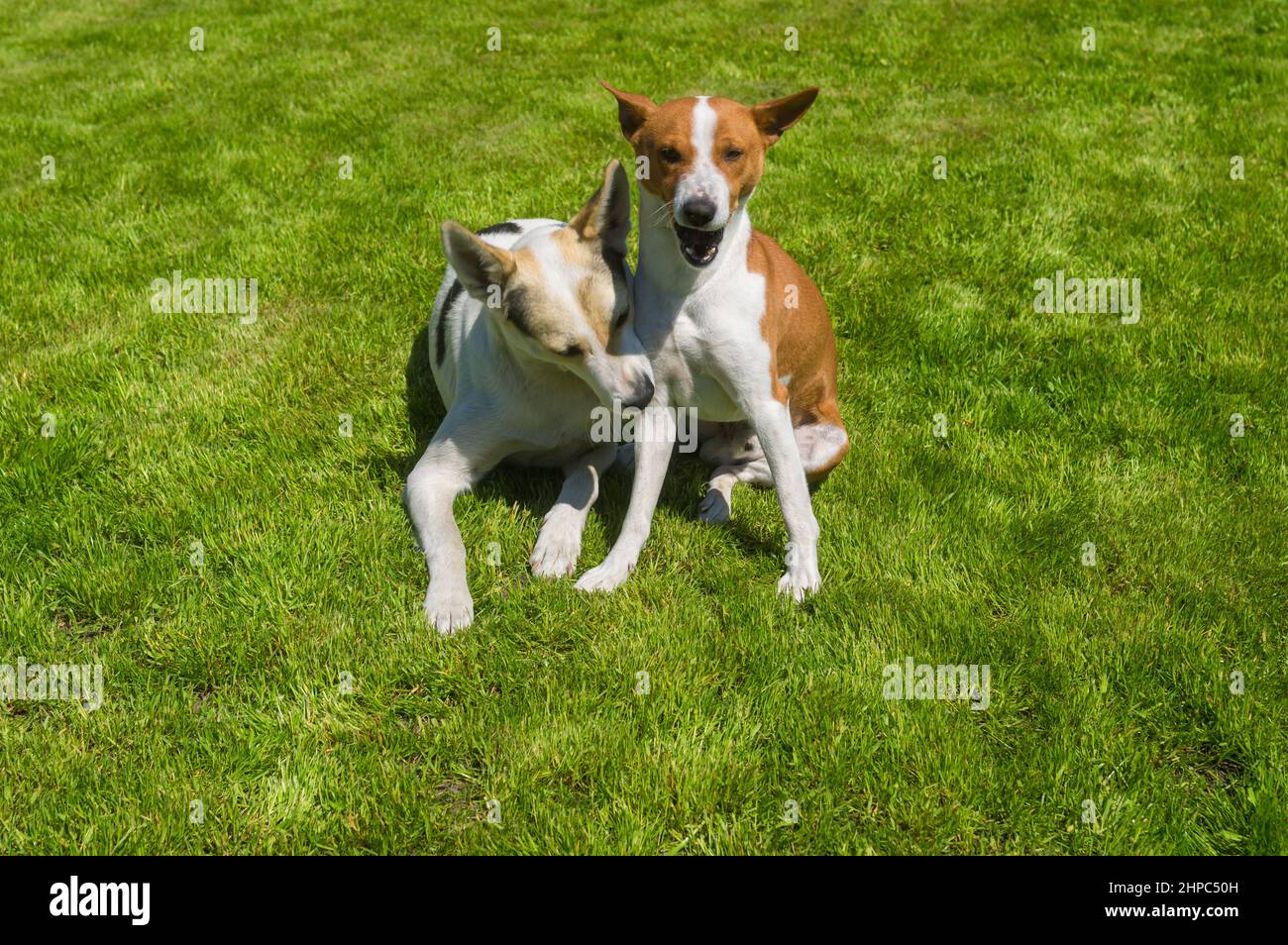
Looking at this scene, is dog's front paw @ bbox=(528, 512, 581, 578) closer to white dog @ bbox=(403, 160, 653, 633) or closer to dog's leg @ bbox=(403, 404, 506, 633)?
white dog @ bbox=(403, 160, 653, 633)

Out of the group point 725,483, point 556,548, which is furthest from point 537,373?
point 725,483

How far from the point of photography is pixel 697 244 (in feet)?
12.2

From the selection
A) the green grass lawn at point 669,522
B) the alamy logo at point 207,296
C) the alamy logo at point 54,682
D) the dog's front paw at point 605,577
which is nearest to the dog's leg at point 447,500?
the green grass lawn at point 669,522

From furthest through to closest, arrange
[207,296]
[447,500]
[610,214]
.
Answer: [207,296] → [447,500] → [610,214]

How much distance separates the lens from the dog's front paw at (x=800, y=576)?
3.87m

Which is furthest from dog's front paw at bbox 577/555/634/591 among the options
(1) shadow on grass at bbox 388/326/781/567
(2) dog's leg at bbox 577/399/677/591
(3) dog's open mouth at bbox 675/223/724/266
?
(3) dog's open mouth at bbox 675/223/724/266

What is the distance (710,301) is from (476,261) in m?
0.97

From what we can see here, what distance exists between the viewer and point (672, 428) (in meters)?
4.10

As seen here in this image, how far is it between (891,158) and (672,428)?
496cm

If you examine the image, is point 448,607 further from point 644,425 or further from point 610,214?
point 610,214

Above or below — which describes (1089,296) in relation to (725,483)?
above

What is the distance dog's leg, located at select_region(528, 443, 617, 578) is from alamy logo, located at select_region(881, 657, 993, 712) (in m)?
1.42
